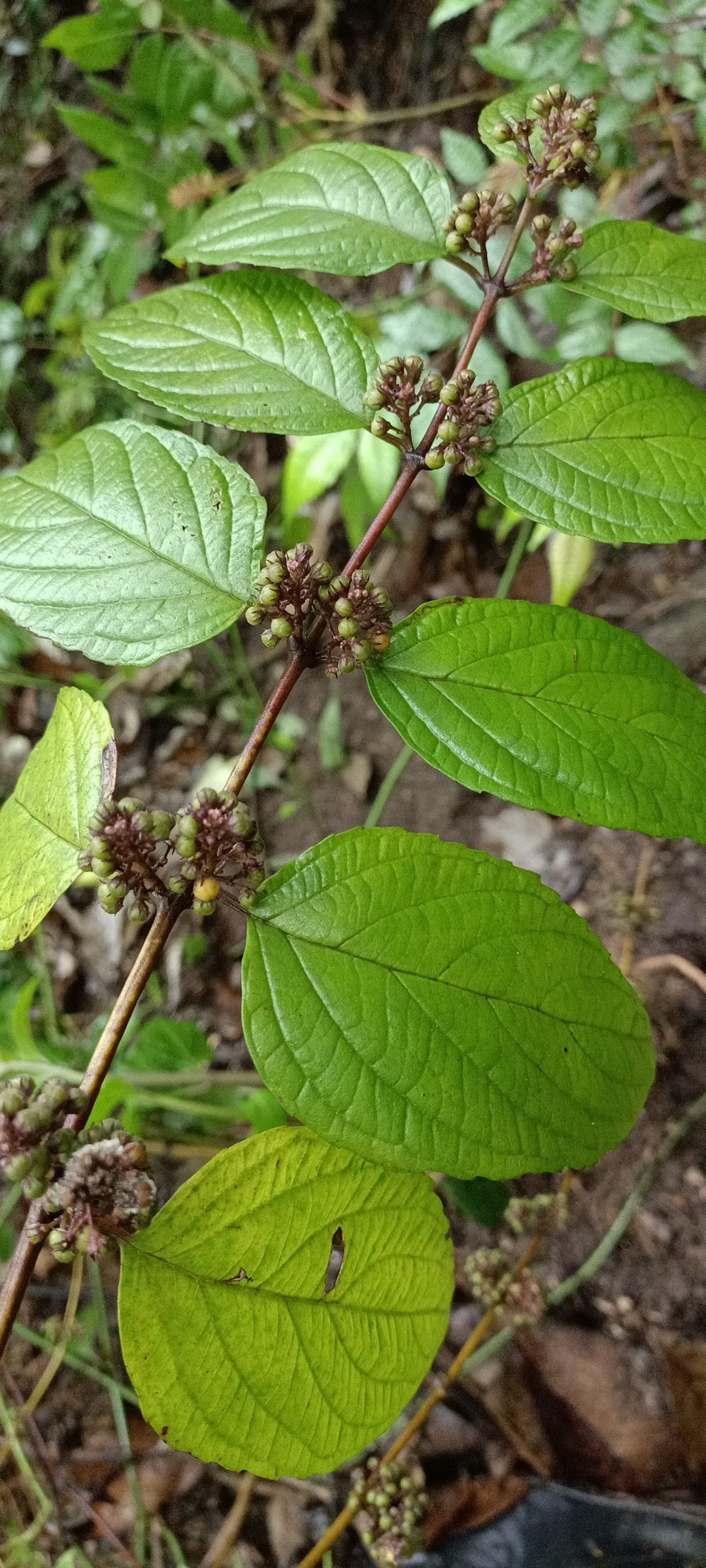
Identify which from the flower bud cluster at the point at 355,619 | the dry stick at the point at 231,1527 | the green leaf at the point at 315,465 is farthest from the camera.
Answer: the dry stick at the point at 231,1527

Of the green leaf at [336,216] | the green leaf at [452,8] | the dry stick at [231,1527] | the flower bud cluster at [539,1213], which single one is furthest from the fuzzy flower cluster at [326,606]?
the dry stick at [231,1527]

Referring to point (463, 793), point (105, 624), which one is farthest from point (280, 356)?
point (463, 793)

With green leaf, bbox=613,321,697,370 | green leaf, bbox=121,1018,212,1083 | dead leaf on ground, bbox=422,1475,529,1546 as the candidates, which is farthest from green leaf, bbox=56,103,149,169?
dead leaf on ground, bbox=422,1475,529,1546

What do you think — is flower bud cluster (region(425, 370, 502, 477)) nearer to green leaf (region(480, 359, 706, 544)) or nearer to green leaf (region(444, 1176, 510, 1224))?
green leaf (region(480, 359, 706, 544))

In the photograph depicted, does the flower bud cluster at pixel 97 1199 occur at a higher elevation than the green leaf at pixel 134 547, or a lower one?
lower

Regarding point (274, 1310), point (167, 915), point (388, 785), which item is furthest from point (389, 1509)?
point (388, 785)

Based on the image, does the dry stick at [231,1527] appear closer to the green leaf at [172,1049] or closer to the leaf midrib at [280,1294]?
the green leaf at [172,1049]
